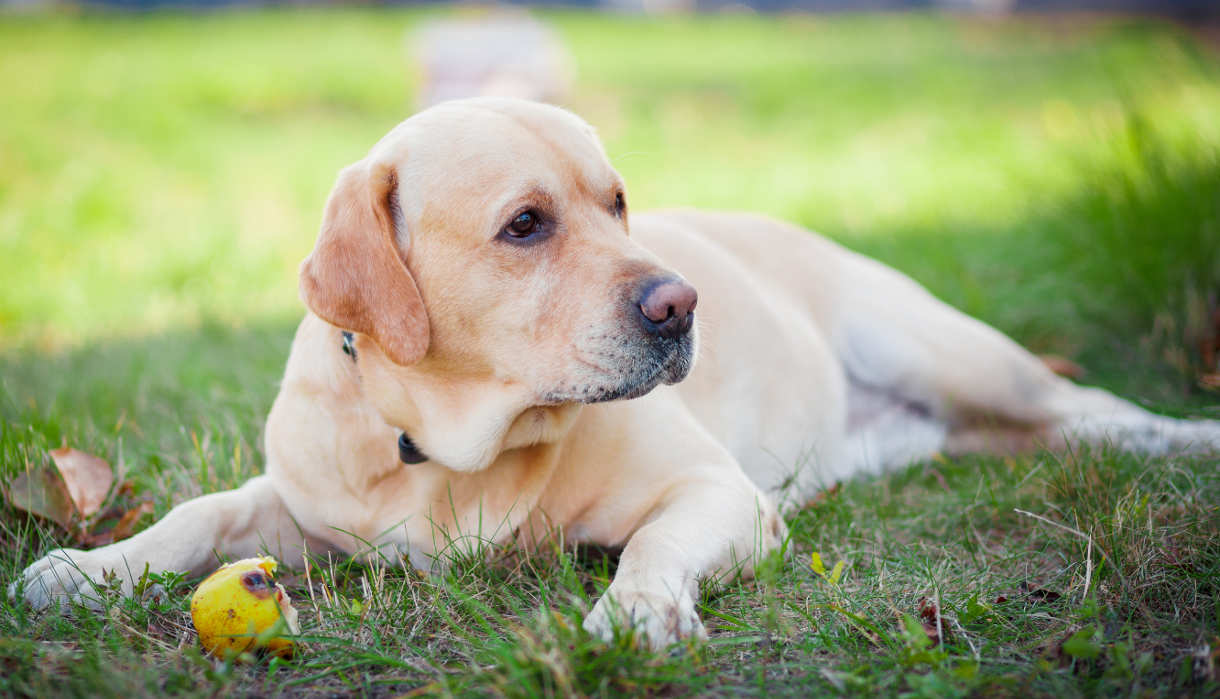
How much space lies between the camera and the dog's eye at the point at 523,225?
7.73ft

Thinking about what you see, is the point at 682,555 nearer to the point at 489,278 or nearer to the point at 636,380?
the point at 636,380

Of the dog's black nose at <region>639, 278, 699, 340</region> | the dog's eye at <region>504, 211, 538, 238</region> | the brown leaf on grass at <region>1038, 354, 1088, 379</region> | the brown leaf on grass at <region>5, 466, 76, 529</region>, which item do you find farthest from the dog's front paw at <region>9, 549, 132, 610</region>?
the brown leaf on grass at <region>1038, 354, 1088, 379</region>

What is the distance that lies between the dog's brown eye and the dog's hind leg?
6.59 feet

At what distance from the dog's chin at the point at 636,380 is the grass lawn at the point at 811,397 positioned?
0.39 m

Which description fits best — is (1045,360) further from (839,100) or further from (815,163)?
(839,100)

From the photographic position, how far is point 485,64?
10.1m

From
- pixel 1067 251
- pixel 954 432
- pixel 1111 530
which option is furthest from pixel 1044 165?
pixel 1111 530

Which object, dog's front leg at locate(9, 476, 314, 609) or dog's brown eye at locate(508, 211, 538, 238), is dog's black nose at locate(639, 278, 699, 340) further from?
dog's front leg at locate(9, 476, 314, 609)

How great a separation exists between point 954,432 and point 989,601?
1.78 m

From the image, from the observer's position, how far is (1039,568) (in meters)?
2.39

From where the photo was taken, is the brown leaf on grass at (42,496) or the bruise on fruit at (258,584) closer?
the bruise on fruit at (258,584)

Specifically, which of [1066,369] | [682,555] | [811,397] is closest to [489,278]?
[682,555]

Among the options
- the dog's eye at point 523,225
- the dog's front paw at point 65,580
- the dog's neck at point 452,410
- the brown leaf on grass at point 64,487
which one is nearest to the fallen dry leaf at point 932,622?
the dog's neck at point 452,410

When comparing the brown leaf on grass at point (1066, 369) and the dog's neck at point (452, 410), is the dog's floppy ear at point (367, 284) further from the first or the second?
the brown leaf on grass at point (1066, 369)
